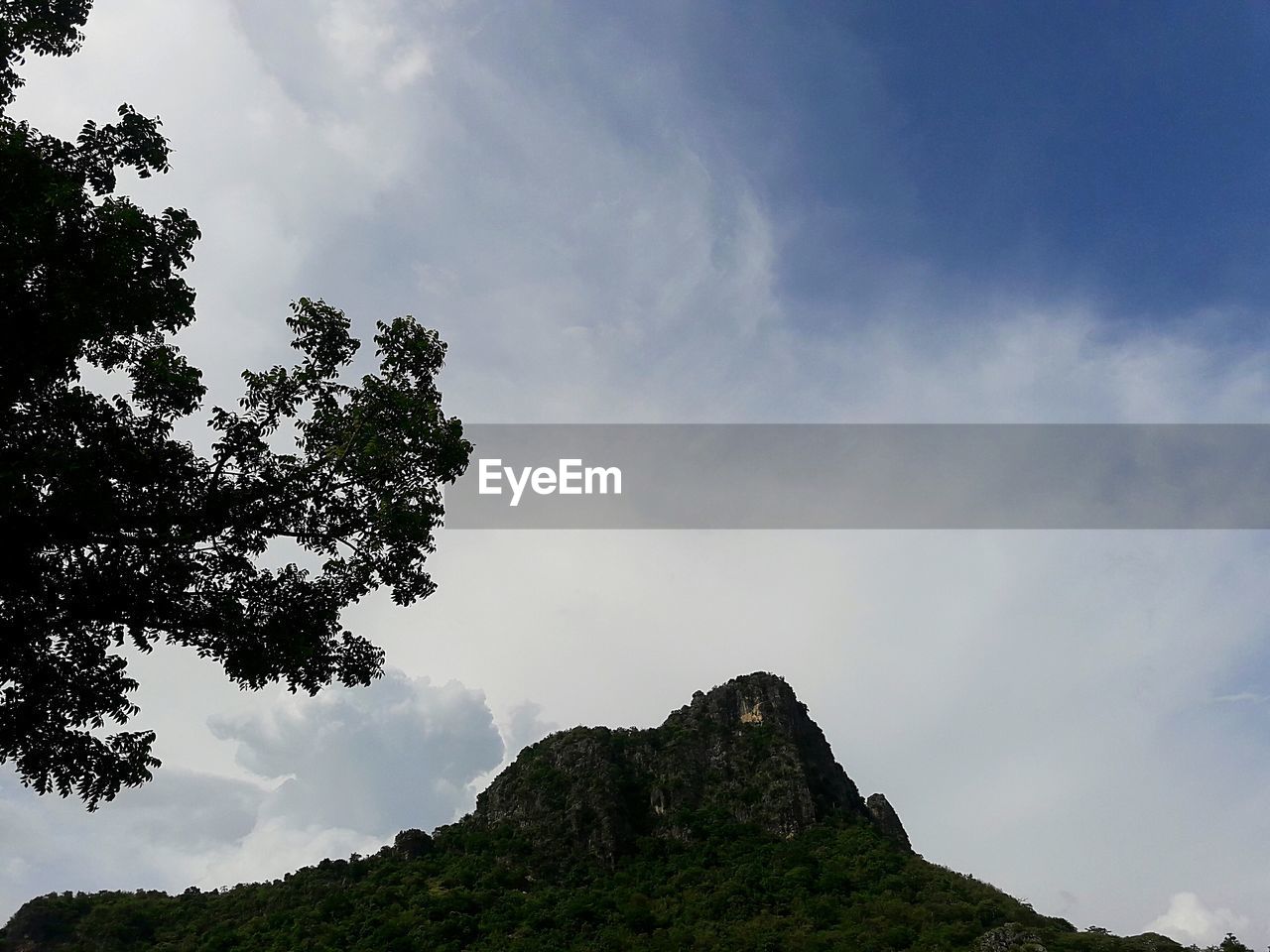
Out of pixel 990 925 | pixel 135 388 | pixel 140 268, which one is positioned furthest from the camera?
pixel 990 925

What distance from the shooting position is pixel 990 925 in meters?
42.4

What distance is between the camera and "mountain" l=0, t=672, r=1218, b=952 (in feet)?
151

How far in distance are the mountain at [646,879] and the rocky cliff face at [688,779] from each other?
194 millimetres

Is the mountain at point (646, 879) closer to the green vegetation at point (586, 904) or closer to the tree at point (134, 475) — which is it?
the green vegetation at point (586, 904)

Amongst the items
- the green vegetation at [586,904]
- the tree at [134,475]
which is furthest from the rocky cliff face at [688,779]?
the tree at [134,475]

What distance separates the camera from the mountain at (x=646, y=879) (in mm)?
46156

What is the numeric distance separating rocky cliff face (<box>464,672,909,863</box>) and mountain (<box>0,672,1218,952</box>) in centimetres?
19

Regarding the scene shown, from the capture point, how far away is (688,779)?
72250mm

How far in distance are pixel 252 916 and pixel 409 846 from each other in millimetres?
13562

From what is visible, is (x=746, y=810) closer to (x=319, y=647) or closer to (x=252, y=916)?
(x=252, y=916)

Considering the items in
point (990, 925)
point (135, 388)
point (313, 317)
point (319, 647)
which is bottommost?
point (990, 925)

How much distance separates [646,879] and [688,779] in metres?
13.8

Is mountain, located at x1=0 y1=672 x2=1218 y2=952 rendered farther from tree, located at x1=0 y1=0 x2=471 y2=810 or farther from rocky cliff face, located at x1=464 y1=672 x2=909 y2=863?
tree, located at x1=0 y1=0 x2=471 y2=810

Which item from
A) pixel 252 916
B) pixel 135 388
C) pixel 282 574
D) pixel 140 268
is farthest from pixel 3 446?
pixel 252 916
